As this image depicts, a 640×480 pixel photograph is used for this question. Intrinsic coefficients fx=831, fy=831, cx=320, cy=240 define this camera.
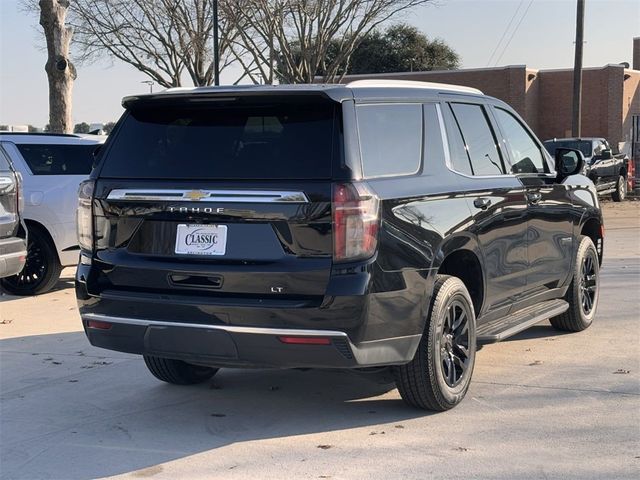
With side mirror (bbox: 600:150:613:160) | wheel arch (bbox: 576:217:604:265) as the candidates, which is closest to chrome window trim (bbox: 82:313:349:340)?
wheel arch (bbox: 576:217:604:265)

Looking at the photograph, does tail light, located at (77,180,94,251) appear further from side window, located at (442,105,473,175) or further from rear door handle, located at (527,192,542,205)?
rear door handle, located at (527,192,542,205)

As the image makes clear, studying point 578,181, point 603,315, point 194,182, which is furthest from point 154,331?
point 603,315

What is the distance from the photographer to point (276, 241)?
445 cm

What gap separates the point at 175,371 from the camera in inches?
232

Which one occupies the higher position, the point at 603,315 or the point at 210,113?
the point at 210,113

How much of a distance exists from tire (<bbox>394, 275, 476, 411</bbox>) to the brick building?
32715 mm

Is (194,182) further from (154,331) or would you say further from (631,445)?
(631,445)

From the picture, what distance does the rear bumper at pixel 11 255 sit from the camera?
25.8ft

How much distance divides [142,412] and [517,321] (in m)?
2.80

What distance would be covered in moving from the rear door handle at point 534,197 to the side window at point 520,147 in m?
0.21

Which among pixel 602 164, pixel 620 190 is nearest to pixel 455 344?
pixel 602 164

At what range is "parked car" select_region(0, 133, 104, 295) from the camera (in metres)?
10.0

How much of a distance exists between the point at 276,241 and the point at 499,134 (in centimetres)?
261

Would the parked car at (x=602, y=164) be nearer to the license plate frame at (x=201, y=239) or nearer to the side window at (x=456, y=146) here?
the side window at (x=456, y=146)
